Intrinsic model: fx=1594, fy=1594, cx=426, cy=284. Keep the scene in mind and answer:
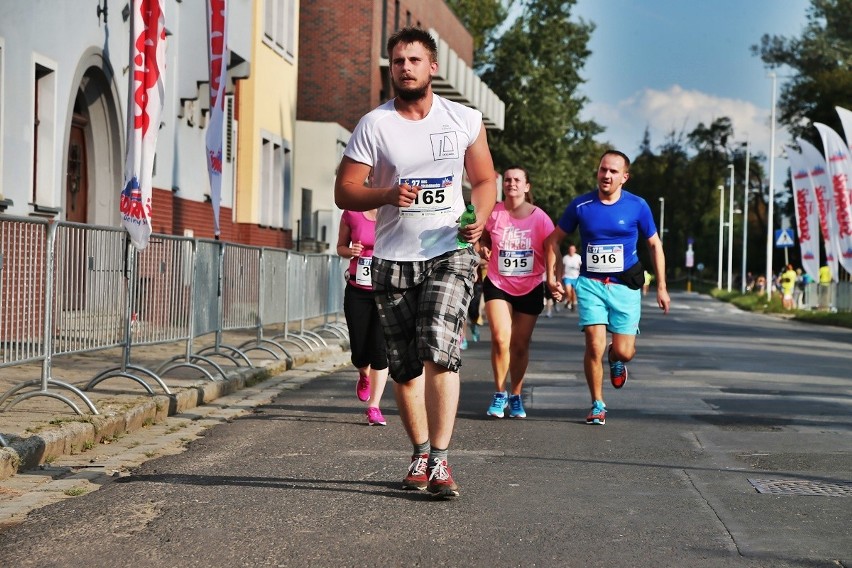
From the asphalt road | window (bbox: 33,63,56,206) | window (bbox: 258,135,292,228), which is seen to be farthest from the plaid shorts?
window (bbox: 258,135,292,228)

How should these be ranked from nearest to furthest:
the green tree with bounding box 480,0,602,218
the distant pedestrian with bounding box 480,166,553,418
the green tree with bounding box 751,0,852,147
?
the distant pedestrian with bounding box 480,166,553,418
the green tree with bounding box 480,0,602,218
the green tree with bounding box 751,0,852,147

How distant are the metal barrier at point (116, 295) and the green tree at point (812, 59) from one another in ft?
202

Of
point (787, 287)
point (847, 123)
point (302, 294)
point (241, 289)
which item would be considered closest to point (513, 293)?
point (241, 289)

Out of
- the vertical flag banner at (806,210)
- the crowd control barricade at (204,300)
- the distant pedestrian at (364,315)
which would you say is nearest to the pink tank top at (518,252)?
the distant pedestrian at (364,315)

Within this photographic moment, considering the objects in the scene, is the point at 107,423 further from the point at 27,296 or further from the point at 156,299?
the point at 156,299

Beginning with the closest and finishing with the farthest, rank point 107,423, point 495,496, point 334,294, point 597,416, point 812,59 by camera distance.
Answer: point 495,496, point 107,423, point 597,416, point 334,294, point 812,59

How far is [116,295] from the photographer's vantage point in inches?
467

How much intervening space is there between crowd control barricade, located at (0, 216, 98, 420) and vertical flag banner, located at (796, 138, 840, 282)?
31.8m

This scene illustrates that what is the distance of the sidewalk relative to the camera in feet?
28.8

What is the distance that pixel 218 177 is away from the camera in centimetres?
1981

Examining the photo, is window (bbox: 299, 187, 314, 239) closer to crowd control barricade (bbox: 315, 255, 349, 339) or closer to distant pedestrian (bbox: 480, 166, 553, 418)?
crowd control barricade (bbox: 315, 255, 349, 339)

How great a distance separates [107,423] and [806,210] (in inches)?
1430

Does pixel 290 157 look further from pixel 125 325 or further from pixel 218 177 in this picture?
pixel 125 325

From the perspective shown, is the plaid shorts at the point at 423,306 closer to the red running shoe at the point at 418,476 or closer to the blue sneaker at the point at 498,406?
the red running shoe at the point at 418,476
